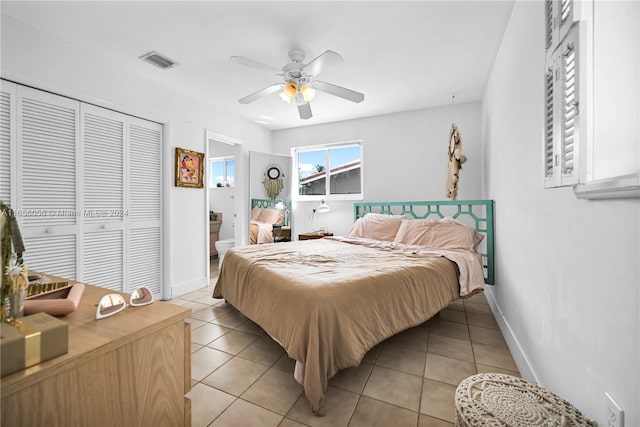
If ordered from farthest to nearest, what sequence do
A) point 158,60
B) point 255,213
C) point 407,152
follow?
point 255,213, point 407,152, point 158,60

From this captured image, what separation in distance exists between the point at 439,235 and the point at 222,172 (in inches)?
196

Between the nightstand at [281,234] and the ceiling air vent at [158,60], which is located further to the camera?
the nightstand at [281,234]

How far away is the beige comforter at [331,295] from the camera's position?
1615mm

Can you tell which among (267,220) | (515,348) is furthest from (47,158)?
(515,348)

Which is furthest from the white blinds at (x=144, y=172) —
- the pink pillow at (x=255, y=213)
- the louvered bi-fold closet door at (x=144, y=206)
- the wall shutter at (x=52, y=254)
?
the pink pillow at (x=255, y=213)

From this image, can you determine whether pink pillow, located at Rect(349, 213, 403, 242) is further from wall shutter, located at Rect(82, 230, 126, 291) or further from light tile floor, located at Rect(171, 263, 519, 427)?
wall shutter, located at Rect(82, 230, 126, 291)

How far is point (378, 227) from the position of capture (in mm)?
3801

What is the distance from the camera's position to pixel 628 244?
83 cm

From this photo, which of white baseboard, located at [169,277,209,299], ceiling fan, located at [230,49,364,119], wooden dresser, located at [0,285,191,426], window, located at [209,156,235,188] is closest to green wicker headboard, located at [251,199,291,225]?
white baseboard, located at [169,277,209,299]

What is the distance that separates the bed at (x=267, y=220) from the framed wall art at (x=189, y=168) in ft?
3.78

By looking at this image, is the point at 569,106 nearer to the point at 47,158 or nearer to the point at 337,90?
the point at 337,90

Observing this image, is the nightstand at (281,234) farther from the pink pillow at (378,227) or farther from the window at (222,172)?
the window at (222,172)

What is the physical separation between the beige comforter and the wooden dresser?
2.39 feet

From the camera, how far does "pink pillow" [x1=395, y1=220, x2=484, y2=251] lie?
9.95ft
